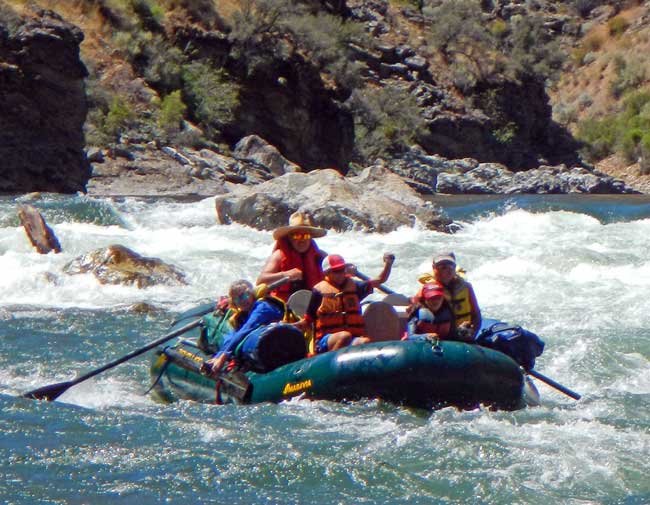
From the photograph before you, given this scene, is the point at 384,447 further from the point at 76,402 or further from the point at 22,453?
the point at 76,402

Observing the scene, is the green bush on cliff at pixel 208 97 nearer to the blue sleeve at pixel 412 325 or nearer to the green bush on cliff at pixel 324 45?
the green bush on cliff at pixel 324 45

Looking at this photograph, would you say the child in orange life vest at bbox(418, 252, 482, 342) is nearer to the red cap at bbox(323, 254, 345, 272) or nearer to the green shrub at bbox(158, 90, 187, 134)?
the red cap at bbox(323, 254, 345, 272)

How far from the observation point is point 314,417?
6.38 metres

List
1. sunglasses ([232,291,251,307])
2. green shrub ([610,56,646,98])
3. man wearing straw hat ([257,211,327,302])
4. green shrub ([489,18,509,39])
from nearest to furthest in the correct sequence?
sunglasses ([232,291,251,307]) → man wearing straw hat ([257,211,327,302]) → green shrub ([489,18,509,39]) → green shrub ([610,56,646,98])

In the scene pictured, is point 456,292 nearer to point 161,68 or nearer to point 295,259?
point 295,259

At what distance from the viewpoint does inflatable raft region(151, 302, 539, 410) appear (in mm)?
6398

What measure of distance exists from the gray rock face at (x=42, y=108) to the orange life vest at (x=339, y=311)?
46.2 ft

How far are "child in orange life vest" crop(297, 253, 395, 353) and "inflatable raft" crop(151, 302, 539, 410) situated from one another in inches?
7.4

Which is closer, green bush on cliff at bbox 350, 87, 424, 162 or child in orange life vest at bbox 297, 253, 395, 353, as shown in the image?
child in orange life vest at bbox 297, 253, 395, 353

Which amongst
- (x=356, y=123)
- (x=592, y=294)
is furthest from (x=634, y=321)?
(x=356, y=123)

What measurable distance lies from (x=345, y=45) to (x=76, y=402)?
27527 mm

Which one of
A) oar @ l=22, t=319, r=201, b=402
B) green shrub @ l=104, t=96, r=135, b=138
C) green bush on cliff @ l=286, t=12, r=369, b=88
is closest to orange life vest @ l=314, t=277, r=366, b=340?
oar @ l=22, t=319, r=201, b=402

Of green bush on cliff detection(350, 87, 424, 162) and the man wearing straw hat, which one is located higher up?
the man wearing straw hat

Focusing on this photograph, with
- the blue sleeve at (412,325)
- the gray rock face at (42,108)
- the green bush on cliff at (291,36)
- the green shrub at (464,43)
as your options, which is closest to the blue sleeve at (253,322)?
the blue sleeve at (412,325)
